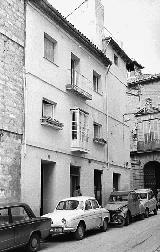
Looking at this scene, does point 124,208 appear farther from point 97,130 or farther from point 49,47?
point 49,47

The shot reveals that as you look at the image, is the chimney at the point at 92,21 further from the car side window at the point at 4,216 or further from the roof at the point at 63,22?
the car side window at the point at 4,216

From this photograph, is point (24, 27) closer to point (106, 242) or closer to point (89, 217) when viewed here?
point (89, 217)

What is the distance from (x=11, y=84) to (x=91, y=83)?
25.1ft

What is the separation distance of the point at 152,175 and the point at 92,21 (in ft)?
57.1

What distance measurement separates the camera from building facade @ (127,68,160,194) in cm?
3472

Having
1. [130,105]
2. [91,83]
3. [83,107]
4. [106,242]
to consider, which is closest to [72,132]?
[83,107]

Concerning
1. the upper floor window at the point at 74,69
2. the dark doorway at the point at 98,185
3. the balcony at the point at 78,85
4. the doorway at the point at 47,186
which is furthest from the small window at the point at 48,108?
the dark doorway at the point at 98,185

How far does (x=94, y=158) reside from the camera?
20.8 m

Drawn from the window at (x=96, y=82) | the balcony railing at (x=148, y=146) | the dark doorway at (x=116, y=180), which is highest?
the window at (x=96, y=82)

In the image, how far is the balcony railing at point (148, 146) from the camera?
112ft

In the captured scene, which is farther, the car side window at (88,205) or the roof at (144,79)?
the roof at (144,79)

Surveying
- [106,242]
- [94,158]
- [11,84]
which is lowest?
[106,242]

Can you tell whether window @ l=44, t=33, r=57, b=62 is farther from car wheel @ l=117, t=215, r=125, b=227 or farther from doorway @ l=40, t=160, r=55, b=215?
car wheel @ l=117, t=215, r=125, b=227

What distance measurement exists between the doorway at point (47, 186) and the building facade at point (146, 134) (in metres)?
19.3
